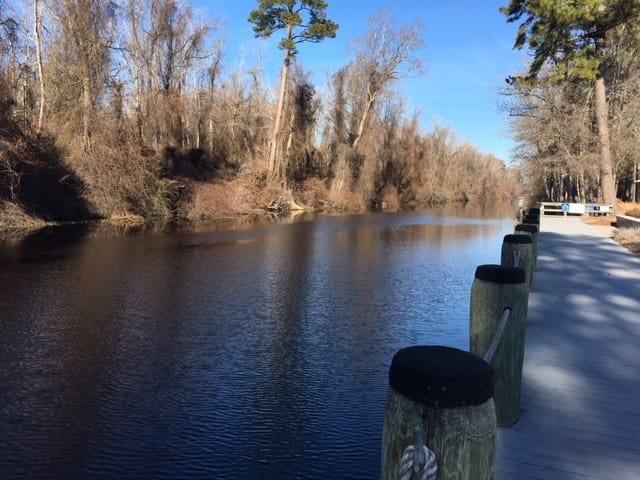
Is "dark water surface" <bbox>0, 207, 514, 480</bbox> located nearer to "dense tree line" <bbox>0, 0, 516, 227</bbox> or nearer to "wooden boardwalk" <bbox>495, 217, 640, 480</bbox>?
"wooden boardwalk" <bbox>495, 217, 640, 480</bbox>

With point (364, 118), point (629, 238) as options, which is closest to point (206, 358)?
point (629, 238)

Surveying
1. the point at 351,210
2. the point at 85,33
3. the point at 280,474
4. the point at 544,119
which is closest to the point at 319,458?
the point at 280,474

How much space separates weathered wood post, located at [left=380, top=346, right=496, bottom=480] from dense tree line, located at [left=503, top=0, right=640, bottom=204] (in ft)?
85.9

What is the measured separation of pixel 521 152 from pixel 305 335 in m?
37.0

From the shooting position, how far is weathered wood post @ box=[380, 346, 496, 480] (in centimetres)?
182

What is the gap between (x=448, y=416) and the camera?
→ 1826 mm

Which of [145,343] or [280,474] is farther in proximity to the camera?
[145,343]

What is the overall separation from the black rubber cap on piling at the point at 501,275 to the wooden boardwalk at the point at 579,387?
98 centimetres

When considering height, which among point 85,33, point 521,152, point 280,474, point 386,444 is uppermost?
point 85,33

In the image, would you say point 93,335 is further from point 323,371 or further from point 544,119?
point 544,119

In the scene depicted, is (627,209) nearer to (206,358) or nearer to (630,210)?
(630,210)

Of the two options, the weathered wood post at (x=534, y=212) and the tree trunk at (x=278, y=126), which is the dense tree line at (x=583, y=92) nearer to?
the weathered wood post at (x=534, y=212)

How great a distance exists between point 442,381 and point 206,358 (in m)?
5.09

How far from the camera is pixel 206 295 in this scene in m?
9.91
